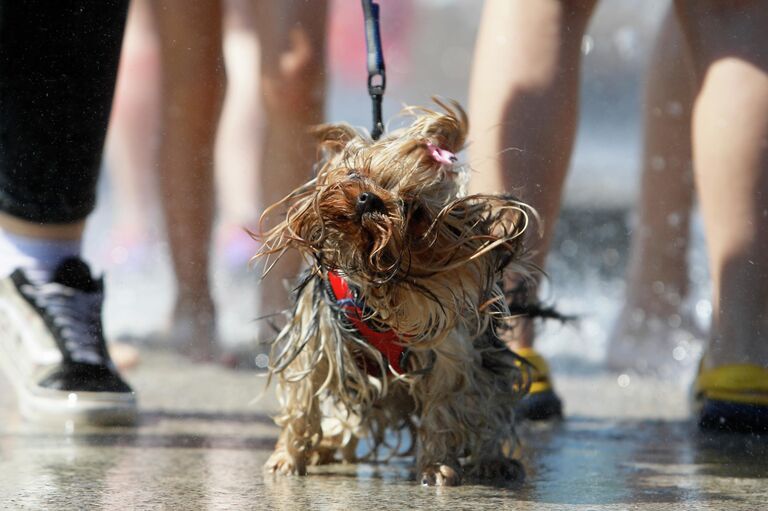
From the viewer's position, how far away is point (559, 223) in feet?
18.7

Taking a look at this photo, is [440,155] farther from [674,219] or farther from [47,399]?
[674,219]

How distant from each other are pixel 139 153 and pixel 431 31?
12.4 feet

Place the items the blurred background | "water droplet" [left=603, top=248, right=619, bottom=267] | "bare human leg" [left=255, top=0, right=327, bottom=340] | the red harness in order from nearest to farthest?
the red harness, "bare human leg" [left=255, top=0, right=327, bottom=340], the blurred background, "water droplet" [left=603, top=248, right=619, bottom=267]

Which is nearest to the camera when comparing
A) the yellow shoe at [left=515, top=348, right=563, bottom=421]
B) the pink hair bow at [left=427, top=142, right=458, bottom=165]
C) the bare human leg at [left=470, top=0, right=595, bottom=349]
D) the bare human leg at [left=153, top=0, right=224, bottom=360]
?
the pink hair bow at [left=427, top=142, right=458, bottom=165]

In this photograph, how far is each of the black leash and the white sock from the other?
1.09m

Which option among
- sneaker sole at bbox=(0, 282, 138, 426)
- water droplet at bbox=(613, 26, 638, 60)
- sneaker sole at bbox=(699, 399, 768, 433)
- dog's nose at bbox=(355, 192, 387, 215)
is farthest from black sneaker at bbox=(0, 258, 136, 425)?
water droplet at bbox=(613, 26, 638, 60)

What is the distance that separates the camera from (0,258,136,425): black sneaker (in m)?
3.08

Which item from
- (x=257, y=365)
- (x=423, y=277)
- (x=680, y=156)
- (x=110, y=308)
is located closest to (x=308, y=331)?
(x=423, y=277)

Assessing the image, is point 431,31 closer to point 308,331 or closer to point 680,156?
point 680,156

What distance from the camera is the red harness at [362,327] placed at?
242 cm

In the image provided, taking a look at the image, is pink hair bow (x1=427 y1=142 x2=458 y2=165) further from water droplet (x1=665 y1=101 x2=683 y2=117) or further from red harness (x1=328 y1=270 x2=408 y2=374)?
water droplet (x1=665 y1=101 x2=683 y2=117)

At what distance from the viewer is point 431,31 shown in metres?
8.93

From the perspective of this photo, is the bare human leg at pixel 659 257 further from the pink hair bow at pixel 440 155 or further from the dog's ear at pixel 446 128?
the pink hair bow at pixel 440 155

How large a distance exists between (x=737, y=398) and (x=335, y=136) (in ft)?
4.20
